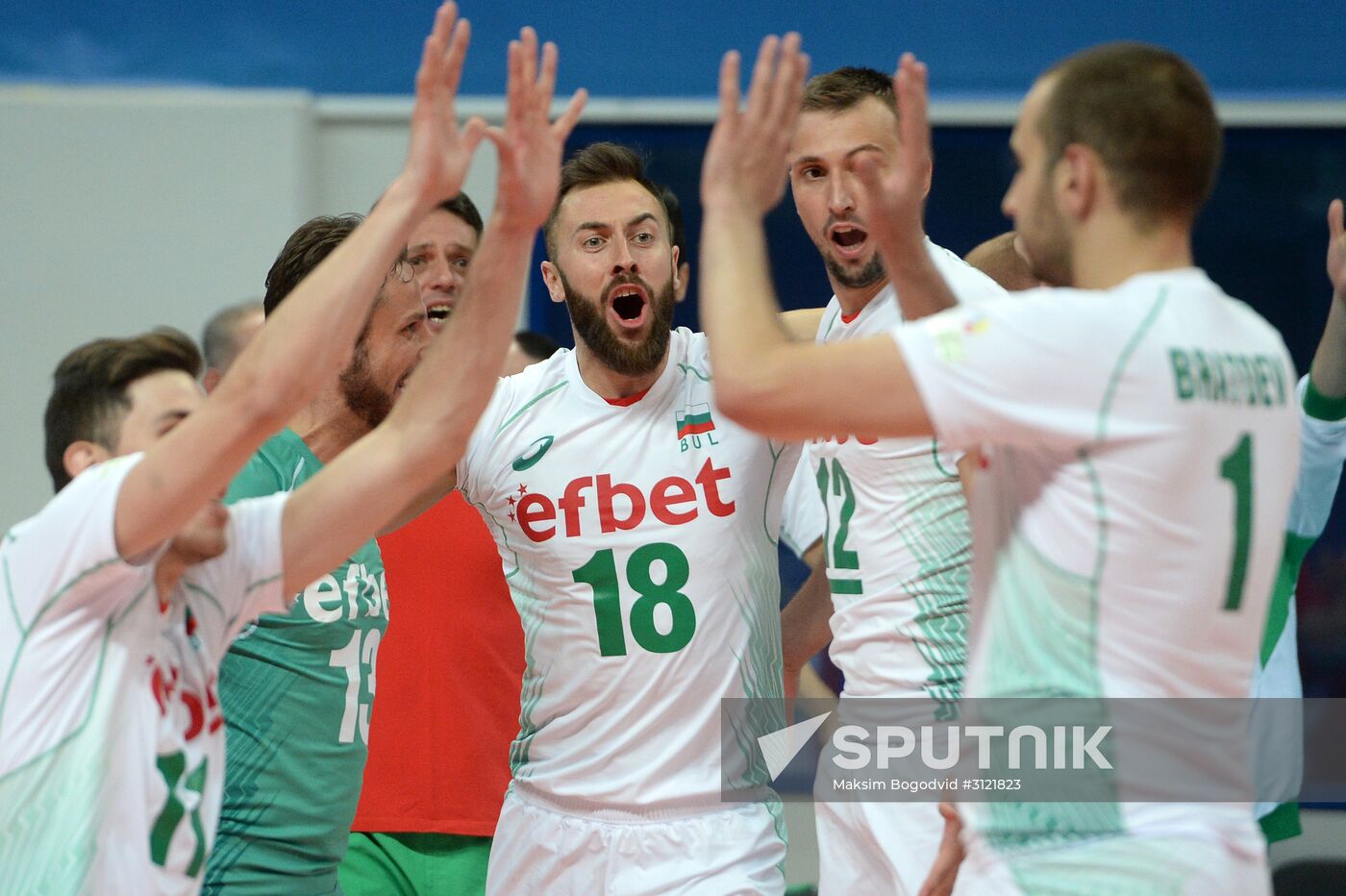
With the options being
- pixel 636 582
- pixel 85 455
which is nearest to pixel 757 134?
pixel 85 455

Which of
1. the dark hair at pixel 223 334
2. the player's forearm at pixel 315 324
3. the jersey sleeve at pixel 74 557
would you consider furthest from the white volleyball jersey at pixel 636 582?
the dark hair at pixel 223 334

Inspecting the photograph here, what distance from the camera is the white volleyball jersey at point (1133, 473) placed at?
2.06 metres

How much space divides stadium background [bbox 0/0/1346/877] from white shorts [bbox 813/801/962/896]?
309 cm

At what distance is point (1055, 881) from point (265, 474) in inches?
77.7

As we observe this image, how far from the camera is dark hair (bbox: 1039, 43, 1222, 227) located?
2.15 meters

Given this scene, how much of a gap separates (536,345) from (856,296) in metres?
2.37

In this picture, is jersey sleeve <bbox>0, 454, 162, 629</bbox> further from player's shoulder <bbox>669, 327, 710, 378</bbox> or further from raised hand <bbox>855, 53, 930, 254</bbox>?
player's shoulder <bbox>669, 327, 710, 378</bbox>

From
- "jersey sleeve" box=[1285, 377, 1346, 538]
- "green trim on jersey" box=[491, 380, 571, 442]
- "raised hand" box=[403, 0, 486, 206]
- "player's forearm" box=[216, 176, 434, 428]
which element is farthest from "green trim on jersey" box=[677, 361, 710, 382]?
"jersey sleeve" box=[1285, 377, 1346, 538]

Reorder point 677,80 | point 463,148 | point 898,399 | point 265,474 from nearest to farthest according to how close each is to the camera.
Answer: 1. point 898,399
2. point 463,148
3. point 265,474
4. point 677,80

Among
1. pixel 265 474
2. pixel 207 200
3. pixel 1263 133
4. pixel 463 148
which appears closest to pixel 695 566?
pixel 265 474

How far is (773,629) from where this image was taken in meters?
3.79

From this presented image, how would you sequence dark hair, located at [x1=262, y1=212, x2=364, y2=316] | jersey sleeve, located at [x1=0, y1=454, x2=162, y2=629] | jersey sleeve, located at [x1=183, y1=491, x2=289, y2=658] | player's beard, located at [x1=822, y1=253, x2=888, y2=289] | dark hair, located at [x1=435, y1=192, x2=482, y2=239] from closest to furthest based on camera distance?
jersey sleeve, located at [x1=0, y1=454, x2=162, y2=629], jersey sleeve, located at [x1=183, y1=491, x2=289, y2=658], dark hair, located at [x1=262, y1=212, x2=364, y2=316], player's beard, located at [x1=822, y1=253, x2=888, y2=289], dark hair, located at [x1=435, y1=192, x2=482, y2=239]

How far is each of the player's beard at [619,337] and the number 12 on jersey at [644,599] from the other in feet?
1.64

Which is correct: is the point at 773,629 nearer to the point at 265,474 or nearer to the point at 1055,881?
the point at 265,474
